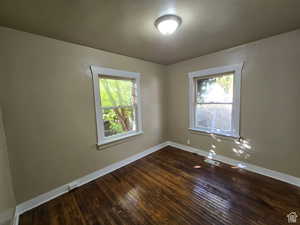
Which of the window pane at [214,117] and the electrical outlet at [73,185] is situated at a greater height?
the window pane at [214,117]

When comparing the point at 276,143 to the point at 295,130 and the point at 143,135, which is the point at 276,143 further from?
the point at 143,135

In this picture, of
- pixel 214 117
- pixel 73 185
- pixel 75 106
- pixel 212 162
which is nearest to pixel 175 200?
pixel 212 162

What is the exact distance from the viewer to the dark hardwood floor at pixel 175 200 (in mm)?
1479

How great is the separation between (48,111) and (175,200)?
2217 millimetres

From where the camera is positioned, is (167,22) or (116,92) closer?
(167,22)

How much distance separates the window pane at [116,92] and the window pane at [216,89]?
5.44 ft

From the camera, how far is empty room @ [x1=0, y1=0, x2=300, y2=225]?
144 cm

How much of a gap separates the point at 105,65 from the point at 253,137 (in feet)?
10.1

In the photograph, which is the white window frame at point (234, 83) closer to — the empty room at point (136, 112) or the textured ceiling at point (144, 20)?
the empty room at point (136, 112)

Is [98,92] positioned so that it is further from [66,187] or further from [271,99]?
[271,99]

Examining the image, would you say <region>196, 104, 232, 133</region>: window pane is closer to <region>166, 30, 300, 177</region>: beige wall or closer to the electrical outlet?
<region>166, 30, 300, 177</region>: beige wall

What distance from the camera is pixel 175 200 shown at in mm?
1734

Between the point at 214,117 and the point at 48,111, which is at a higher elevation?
the point at 48,111

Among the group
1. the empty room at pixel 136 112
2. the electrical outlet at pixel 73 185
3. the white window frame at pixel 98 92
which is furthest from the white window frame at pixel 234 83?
the electrical outlet at pixel 73 185
